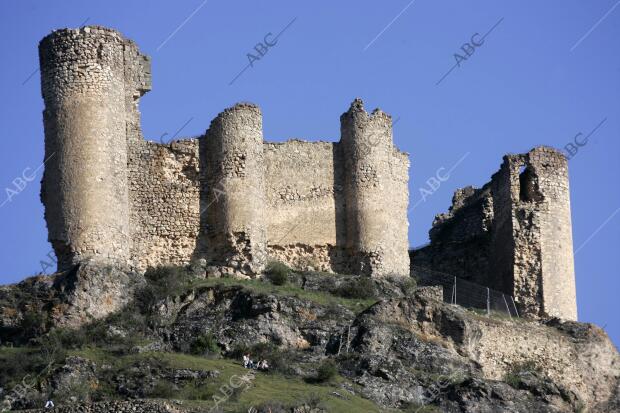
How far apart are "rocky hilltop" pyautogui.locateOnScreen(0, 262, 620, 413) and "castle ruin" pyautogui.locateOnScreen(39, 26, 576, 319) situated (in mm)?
1140

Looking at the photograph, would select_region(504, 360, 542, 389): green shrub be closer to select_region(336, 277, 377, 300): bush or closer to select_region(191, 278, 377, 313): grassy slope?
select_region(191, 278, 377, 313): grassy slope

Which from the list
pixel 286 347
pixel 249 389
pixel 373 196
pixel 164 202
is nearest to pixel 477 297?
pixel 373 196

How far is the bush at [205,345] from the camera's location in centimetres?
4981

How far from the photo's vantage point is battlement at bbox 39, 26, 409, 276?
53.2 meters

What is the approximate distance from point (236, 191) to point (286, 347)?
574 centimetres

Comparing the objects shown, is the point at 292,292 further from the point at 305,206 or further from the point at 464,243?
the point at 464,243

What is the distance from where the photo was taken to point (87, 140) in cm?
5331

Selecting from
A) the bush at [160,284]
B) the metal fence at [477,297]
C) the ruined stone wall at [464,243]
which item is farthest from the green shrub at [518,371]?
the bush at [160,284]

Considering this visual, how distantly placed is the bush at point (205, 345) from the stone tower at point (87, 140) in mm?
4011

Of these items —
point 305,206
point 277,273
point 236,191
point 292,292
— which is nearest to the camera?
point 292,292

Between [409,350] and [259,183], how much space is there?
23.2 ft

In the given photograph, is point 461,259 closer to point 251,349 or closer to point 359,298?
point 359,298

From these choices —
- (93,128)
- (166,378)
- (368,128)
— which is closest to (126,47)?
(93,128)

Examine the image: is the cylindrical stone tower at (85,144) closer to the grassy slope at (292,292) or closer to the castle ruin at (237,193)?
the castle ruin at (237,193)
